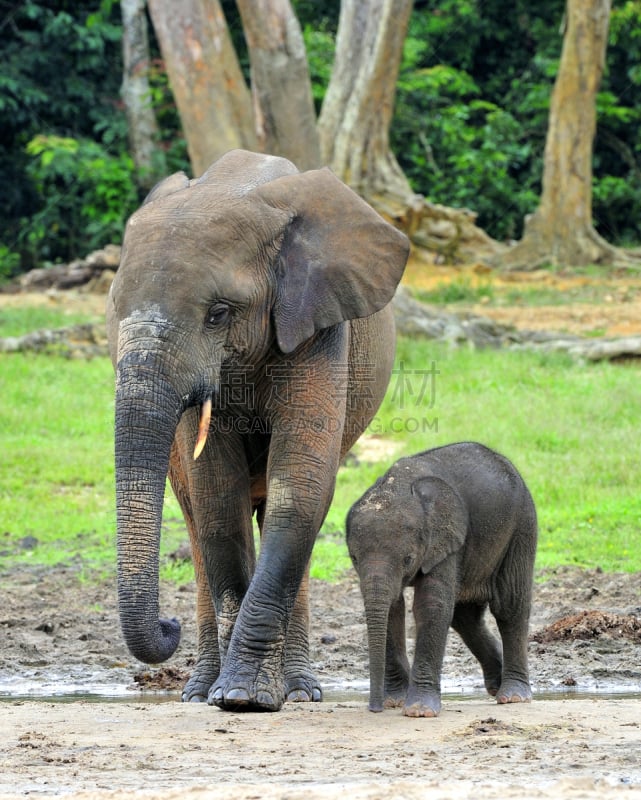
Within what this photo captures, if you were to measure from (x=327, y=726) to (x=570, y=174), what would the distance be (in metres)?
18.9

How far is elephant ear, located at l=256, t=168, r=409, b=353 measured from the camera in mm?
6348

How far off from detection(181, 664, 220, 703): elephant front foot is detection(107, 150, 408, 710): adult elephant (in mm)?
13

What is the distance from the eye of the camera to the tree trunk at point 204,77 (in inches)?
658

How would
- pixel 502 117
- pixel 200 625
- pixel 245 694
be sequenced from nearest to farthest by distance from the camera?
1. pixel 245 694
2. pixel 200 625
3. pixel 502 117

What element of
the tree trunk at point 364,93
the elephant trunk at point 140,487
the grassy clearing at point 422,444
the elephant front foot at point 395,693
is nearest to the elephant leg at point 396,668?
the elephant front foot at point 395,693

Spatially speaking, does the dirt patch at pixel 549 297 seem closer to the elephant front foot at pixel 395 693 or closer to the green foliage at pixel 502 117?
the green foliage at pixel 502 117

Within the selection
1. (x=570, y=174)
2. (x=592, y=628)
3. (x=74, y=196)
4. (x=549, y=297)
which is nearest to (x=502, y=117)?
(x=570, y=174)

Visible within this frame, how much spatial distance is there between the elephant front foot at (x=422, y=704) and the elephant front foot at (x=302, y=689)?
0.96m

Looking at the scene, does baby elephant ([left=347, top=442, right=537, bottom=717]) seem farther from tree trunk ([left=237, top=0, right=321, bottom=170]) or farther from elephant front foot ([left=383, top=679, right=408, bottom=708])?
tree trunk ([left=237, top=0, right=321, bottom=170])

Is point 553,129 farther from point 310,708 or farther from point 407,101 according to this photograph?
point 310,708

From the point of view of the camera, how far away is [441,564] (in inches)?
250

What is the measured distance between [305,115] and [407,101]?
10667 mm

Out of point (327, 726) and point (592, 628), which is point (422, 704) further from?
point (592, 628)

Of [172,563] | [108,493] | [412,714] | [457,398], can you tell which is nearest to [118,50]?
[457,398]
